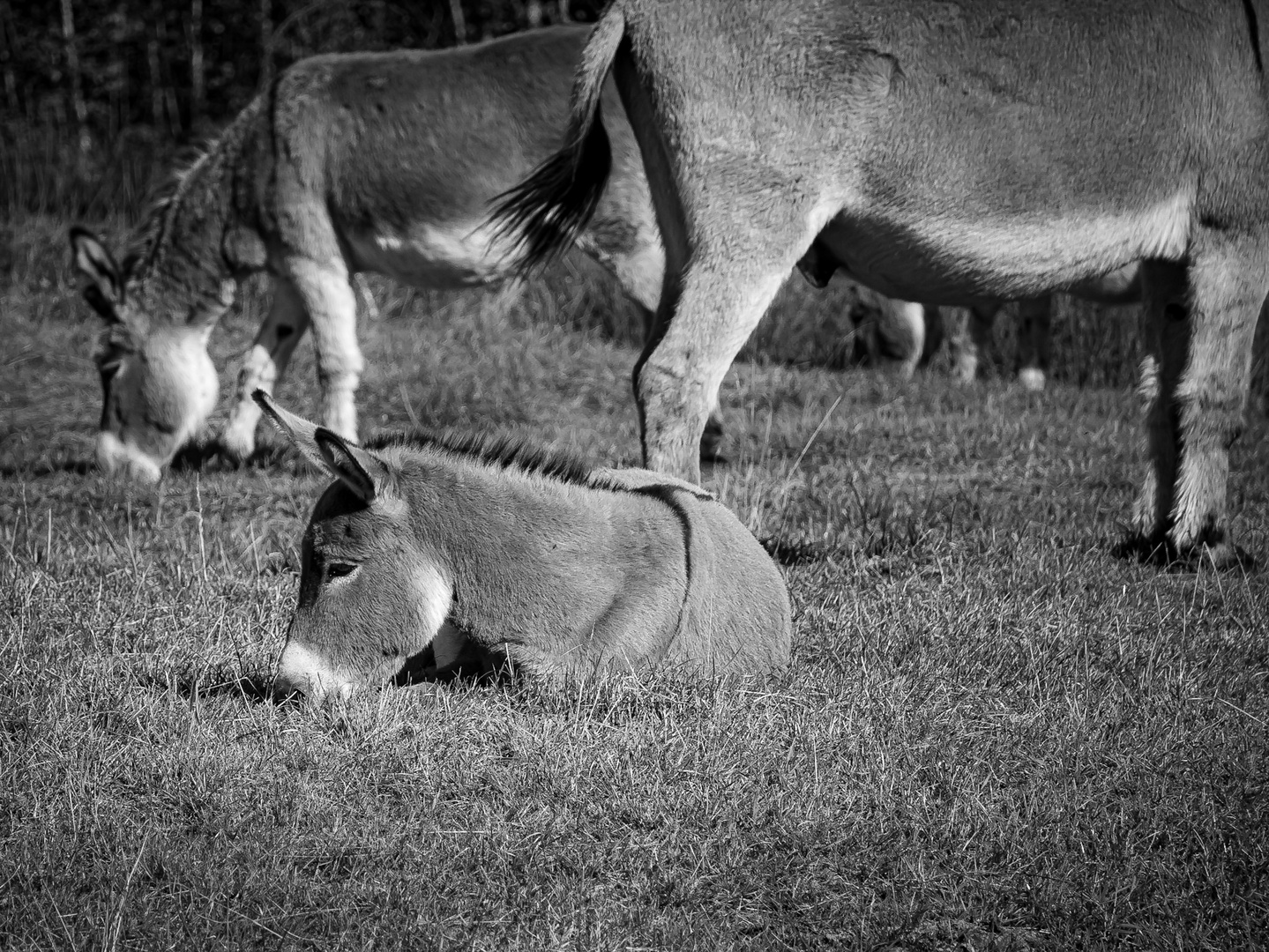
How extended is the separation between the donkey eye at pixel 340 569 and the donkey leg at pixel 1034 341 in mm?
9072

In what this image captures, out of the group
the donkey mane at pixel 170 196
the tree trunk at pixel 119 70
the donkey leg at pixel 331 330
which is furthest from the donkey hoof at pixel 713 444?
the tree trunk at pixel 119 70

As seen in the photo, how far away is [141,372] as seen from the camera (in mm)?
7777

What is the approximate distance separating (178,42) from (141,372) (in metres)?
15.6

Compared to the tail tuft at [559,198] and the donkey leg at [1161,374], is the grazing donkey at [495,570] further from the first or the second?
the donkey leg at [1161,374]

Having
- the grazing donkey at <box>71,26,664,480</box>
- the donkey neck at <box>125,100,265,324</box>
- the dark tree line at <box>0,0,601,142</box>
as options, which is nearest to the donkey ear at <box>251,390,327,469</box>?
the grazing donkey at <box>71,26,664,480</box>

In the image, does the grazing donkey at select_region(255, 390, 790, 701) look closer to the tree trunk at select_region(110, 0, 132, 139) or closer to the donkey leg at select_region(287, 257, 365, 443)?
the donkey leg at select_region(287, 257, 365, 443)

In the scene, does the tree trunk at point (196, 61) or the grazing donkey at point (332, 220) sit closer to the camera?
the grazing donkey at point (332, 220)

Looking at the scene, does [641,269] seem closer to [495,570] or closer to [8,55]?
[495,570]

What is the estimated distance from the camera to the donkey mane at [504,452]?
3.54m

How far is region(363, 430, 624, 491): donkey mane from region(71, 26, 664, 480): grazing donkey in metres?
3.89

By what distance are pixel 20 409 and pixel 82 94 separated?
543 inches

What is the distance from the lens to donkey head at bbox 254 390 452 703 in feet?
10.6

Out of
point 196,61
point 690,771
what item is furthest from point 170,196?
point 196,61

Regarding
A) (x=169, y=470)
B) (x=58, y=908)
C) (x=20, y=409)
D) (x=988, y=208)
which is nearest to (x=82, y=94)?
(x=20, y=409)
